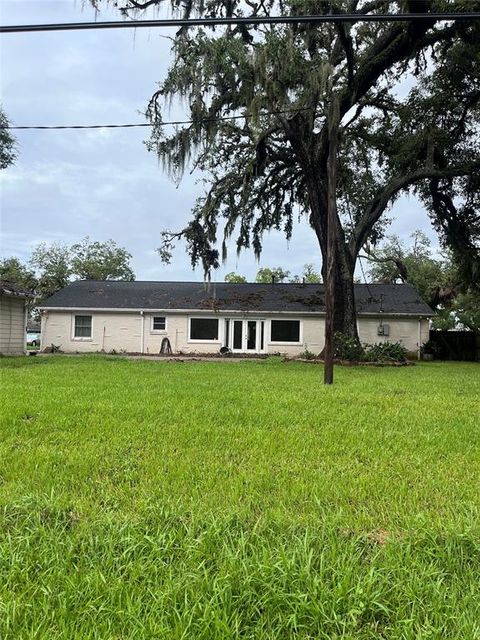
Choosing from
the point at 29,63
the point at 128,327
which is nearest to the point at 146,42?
the point at 29,63

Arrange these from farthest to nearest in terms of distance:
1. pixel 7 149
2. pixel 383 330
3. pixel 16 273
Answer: pixel 16 273
pixel 383 330
pixel 7 149

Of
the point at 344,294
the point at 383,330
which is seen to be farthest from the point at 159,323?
the point at 383,330

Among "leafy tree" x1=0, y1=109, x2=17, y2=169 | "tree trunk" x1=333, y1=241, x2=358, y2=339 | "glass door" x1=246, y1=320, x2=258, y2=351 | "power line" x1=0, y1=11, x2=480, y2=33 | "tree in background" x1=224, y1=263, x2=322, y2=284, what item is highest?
"tree in background" x1=224, y1=263, x2=322, y2=284

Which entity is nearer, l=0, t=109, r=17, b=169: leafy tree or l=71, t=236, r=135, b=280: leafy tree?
l=0, t=109, r=17, b=169: leafy tree

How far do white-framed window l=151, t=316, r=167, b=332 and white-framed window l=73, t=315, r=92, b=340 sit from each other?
2817 mm

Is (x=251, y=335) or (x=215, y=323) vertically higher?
(x=215, y=323)

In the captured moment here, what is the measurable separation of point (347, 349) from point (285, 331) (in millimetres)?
5432

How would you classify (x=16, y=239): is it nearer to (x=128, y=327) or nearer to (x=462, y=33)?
(x=128, y=327)

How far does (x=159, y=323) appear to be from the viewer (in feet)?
69.1

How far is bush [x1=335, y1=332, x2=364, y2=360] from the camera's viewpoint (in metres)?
15.5

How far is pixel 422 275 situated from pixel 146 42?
29676 millimetres

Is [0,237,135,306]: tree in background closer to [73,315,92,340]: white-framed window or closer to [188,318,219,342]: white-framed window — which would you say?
[73,315,92,340]: white-framed window

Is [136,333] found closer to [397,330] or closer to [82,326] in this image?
[82,326]

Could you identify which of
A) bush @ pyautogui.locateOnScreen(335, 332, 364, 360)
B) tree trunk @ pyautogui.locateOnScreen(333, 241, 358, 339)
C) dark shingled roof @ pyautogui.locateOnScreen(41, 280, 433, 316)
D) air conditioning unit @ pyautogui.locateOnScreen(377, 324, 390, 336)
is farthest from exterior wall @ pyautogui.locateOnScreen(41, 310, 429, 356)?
bush @ pyautogui.locateOnScreen(335, 332, 364, 360)
